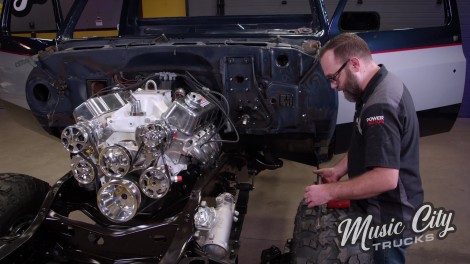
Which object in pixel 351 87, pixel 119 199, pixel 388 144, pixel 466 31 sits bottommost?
pixel 466 31

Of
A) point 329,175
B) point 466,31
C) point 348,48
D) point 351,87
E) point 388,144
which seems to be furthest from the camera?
point 466,31

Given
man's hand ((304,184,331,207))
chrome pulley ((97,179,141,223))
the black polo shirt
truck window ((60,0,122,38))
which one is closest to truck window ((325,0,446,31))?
truck window ((60,0,122,38))

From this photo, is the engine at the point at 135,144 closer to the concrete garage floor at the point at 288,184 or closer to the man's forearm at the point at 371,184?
the man's forearm at the point at 371,184

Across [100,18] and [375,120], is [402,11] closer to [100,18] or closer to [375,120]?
[100,18]

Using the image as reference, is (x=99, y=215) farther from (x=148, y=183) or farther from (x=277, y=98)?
(x=277, y=98)

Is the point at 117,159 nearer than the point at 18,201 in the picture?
Yes

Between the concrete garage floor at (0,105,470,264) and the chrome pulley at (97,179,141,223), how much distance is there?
45.6 inches

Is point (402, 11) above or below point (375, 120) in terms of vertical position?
below

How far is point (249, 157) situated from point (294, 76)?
918mm

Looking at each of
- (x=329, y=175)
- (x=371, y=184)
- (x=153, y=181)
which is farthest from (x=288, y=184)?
(x=371, y=184)

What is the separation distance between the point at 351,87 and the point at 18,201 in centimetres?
199

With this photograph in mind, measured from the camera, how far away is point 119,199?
2.11m

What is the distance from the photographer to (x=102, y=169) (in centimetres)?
212

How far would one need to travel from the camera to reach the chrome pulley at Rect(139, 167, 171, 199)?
209 cm
